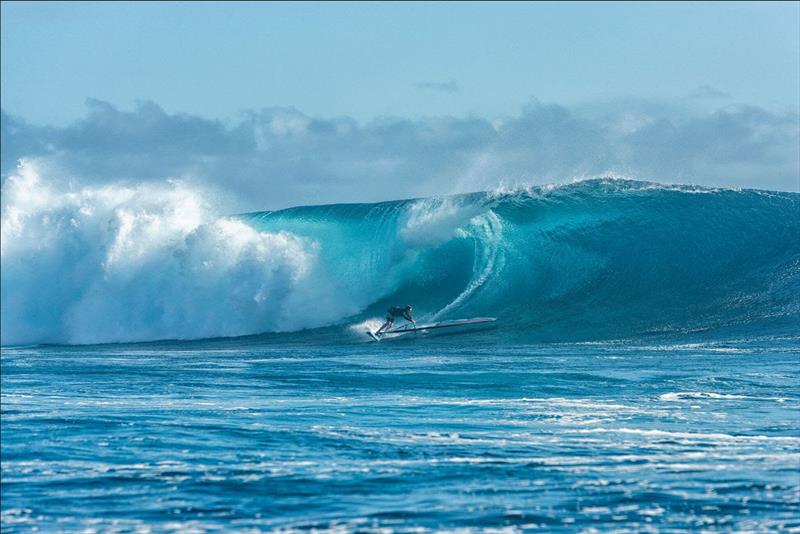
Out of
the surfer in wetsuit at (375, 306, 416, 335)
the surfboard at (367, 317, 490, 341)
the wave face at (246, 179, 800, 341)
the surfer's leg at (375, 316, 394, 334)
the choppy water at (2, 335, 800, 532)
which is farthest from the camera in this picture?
the wave face at (246, 179, 800, 341)

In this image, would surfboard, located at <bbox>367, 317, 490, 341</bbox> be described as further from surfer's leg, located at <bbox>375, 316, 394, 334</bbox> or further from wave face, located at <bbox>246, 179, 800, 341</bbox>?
wave face, located at <bbox>246, 179, 800, 341</bbox>

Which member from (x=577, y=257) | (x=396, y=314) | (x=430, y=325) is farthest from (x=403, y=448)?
(x=577, y=257)

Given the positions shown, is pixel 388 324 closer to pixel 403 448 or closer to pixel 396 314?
pixel 396 314

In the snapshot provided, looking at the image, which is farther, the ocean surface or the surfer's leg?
the surfer's leg

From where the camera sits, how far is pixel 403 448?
32.2 ft

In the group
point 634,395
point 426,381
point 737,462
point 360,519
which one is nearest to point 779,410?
point 634,395

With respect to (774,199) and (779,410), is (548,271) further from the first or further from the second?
(779,410)

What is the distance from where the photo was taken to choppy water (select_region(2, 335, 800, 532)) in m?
7.77

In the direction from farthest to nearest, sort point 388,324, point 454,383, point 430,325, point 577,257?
1. point 577,257
2. point 388,324
3. point 430,325
4. point 454,383

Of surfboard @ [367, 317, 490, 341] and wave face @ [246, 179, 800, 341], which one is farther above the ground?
wave face @ [246, 179, 800, 341]

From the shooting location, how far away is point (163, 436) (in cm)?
1036

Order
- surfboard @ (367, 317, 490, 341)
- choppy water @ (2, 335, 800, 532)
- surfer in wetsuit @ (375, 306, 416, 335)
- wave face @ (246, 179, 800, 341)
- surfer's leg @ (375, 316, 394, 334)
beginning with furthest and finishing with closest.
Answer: wave face @ (246, 179, 800, 341), surfer's leg @ (375, 316, 394, 334), surfboard @ (367, 317, 490, 341), surfer in wetsuit @ (375, 306, 416, 335), choppy water @ (2, 335, 800, 532)

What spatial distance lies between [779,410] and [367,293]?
53.4 feet

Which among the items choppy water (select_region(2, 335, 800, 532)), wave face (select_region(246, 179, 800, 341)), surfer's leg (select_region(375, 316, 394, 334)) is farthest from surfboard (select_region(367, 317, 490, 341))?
choppy water (select_region(2, 335, 800, 532))
